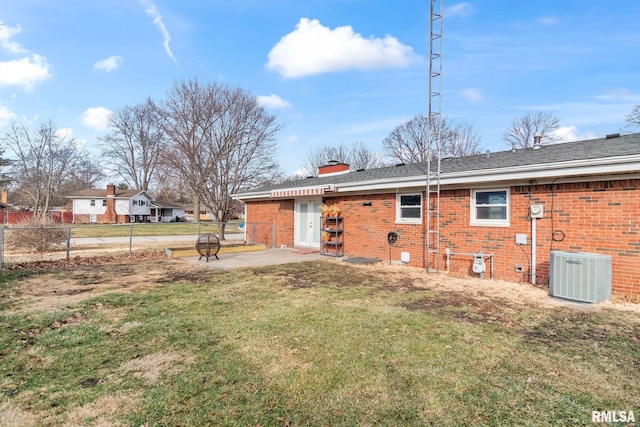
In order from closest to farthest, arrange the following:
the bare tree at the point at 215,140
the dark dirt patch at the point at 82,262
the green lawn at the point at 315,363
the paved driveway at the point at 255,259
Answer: the green lawn at the point at 315,363, the dark dirt patch at the point at 82,262, the paved driveway at the point at 255,259, the bare tree at the point at 215,140

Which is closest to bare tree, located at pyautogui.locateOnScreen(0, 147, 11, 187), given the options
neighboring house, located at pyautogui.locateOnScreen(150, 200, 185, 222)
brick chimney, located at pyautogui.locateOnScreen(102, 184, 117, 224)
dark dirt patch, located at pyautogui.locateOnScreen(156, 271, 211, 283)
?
brick chimney, located at pyautogui.locateOnScreen(102, 184, 117, 224)

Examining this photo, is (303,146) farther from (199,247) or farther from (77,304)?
(77,304)

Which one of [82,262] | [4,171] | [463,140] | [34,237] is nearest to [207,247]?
[82,262]

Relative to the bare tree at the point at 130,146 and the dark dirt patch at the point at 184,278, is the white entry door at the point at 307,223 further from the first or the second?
the bare tree at the point at 130,146

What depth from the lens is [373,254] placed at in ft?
37.8

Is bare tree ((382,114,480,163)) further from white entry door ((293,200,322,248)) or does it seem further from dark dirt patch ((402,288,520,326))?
dark dirt patch ((402,288,520,326))

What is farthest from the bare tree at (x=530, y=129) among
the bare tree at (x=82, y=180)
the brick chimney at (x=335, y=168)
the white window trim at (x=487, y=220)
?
the bare tree at (x=82, y=180)

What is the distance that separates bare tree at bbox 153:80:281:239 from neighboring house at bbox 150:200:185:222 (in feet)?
125

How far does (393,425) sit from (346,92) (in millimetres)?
22747

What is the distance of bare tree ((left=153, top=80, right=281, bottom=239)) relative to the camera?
20.9 m

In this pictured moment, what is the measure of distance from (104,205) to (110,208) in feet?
3.89

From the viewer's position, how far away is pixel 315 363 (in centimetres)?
363

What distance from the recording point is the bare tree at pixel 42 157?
33094 mm

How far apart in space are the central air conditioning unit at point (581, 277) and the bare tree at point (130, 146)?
50.4 m
